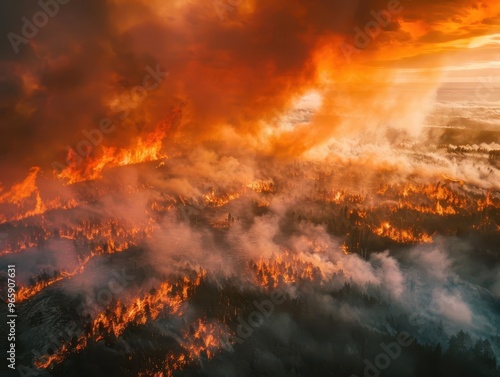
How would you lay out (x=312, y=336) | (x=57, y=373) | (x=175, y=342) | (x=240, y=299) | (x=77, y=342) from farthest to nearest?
(x=240, y=299) < (x=312, y=336) < (x=175, y=342) < (x=77, y=342) < (x=57, y=373)

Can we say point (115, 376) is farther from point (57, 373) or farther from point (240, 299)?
point (240, 299)

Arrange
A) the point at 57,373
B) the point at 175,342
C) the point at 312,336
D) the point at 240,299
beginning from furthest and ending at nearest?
the point at 240,299 < the point at 312,336 < the point at 175,342 < the point at 57,373

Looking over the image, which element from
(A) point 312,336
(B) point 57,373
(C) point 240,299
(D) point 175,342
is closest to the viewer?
(B) point 57,373

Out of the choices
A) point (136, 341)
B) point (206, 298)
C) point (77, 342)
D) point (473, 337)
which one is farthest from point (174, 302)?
point (473, 337)

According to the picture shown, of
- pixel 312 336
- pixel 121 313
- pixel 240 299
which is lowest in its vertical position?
pixel 312 336

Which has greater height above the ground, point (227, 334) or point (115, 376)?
point (115, 376)

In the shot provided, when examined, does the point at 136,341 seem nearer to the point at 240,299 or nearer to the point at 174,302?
the point at 174,302

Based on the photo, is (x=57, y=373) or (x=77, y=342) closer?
(x=57, y=373)

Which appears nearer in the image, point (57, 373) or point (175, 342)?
point (57, 373)

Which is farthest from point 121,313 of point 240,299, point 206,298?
point 240,299
